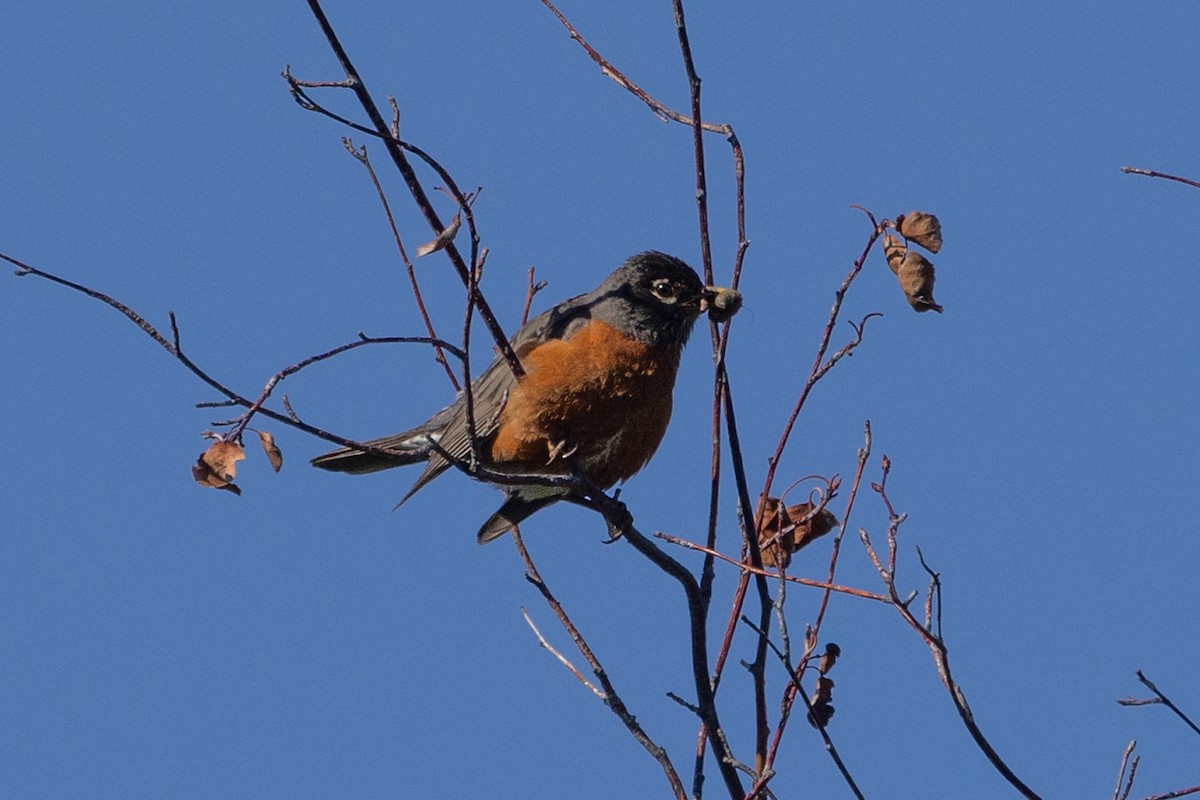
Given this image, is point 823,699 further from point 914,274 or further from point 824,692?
point 914,274

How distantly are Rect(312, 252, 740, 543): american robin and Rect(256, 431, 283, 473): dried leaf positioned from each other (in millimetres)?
1317

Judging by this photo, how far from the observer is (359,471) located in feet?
17.8

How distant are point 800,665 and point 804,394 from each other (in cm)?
66

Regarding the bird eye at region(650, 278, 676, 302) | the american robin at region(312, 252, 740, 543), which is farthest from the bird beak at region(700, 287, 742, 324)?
the bird eye at region(650, 278, 676, 302)

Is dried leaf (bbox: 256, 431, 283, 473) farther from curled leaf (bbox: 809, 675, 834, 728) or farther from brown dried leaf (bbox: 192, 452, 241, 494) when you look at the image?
curled leaf (bbox: 809, 675, 834, 728)

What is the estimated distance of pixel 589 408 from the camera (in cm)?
489

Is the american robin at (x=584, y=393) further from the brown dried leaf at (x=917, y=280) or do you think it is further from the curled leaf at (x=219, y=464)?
the curled leaf at (x=219, y=464)

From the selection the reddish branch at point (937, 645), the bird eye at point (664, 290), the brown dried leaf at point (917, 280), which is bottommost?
the reddish branch at point (937, 645)

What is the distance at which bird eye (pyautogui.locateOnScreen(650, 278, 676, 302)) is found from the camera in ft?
17.6

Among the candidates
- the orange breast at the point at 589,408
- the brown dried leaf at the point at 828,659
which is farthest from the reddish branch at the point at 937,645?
the orange breast at the point at 589,408

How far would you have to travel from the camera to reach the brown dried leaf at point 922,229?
11.7 feet

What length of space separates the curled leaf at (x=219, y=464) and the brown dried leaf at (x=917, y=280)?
1.72m

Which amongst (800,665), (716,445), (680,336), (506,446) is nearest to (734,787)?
(800,665)

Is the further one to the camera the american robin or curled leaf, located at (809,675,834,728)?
the american robin
